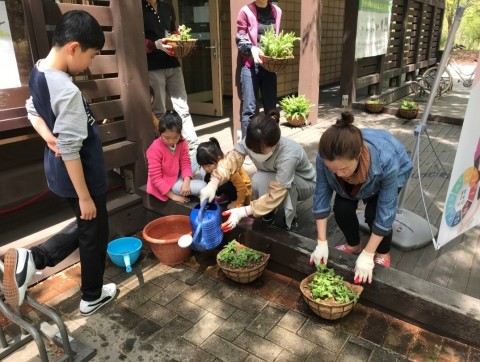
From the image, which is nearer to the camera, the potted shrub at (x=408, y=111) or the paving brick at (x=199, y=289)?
the paving brick at (x=199, y=289)

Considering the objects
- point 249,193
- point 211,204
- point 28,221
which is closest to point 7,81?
point 28,221

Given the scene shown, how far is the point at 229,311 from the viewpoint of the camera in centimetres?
232

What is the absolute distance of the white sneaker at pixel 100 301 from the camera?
2.31 metres

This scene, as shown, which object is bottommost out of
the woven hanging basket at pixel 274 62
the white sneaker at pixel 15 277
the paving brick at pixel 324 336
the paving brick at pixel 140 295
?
the paving brick at pixel 140 295

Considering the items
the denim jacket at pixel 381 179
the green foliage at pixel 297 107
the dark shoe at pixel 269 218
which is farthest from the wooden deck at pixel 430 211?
the denim jacket at pixel 381 179

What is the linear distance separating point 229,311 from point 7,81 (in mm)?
1958

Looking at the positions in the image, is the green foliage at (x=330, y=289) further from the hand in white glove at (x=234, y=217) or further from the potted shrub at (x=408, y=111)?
the potted shrub at (x=408, y=111)

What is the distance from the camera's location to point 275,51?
13.4 ft

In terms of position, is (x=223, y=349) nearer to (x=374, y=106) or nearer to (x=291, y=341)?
(x=291, y=341)

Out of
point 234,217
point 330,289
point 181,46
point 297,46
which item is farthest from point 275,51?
point 297,46

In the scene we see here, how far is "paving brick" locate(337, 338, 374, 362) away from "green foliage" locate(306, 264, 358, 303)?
0.73 ft

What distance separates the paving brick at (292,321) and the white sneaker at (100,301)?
1065 millimetres

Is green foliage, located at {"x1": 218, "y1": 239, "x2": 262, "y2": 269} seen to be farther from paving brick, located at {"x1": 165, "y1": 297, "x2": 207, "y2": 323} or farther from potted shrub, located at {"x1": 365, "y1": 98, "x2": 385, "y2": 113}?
potted shrub, located at {"x1": 365, "y1": 98, "x2": 385, "y2": 113}

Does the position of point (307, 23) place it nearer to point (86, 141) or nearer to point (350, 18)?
point (350, 18)
